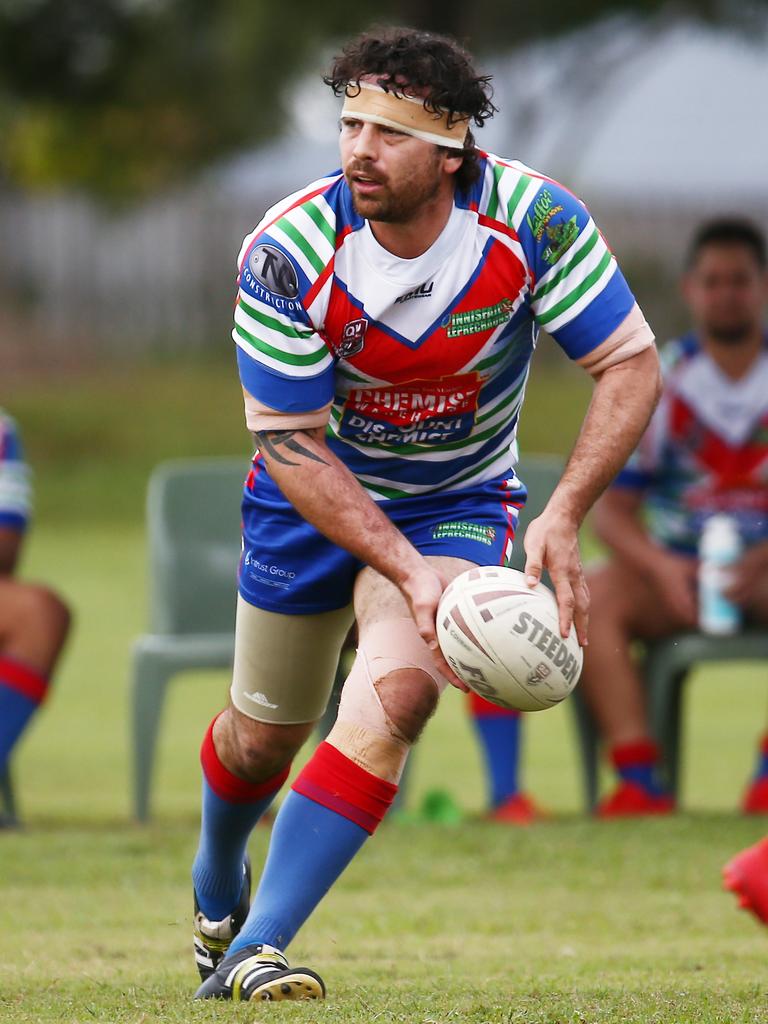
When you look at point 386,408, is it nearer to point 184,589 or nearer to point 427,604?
point 427,604

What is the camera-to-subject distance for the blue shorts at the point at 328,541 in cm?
445

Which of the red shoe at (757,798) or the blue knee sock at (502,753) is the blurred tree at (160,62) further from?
the red shoe at (757,798)

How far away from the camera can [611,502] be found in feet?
26.2

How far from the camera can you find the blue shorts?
445cm

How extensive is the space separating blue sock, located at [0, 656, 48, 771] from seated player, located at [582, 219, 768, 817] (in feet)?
7.66

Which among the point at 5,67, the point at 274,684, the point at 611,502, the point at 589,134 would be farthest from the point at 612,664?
the point at 589,134

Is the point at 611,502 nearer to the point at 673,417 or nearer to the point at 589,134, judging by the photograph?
the point at 673,417

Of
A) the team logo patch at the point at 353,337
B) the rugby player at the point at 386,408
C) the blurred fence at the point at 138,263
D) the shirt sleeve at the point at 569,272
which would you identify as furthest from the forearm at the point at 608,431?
the blurred fence at the point at 138,263

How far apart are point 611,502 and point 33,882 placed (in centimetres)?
309

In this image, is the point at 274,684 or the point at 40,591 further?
the point at 40,591

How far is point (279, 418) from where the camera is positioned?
4.23m

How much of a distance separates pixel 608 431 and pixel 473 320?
417mm

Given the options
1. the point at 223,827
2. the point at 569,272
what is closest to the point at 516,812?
the point at 223,827

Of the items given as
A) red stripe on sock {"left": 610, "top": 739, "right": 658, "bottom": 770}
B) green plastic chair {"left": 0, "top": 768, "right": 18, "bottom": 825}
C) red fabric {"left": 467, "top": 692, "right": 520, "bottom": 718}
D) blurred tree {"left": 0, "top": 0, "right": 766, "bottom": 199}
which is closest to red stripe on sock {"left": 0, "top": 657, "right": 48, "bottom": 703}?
green plastic chair {"left": 0, "top": 768, "right": 18, "bottom": 825}
